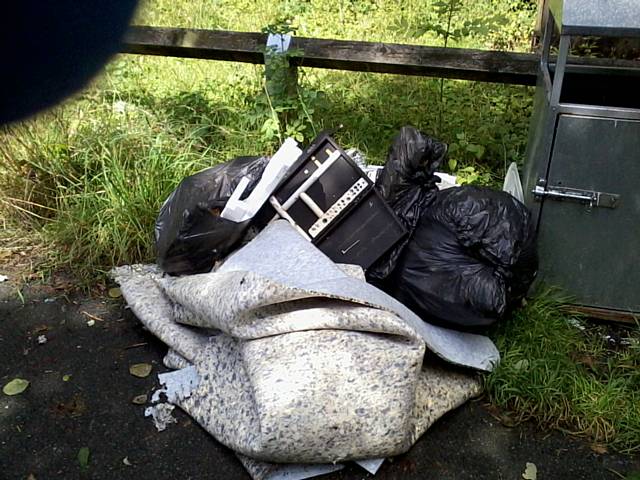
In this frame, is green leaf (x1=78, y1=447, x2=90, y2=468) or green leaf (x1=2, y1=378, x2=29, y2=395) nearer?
green leaf (x1=78, y1=447, x2=90, y2=468)

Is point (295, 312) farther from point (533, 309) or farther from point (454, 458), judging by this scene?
point (533, 309)

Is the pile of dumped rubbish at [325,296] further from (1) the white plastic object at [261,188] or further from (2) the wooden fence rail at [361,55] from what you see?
(2) the wooden fence rail at [361,55]

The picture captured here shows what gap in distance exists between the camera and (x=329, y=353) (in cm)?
232

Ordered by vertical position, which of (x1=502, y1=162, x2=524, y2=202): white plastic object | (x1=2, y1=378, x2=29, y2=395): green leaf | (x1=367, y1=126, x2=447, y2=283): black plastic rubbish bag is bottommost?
(x1=2, y1=378, x2=29, y2=395): green leaf

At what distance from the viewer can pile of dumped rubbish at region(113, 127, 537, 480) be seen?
2.26m

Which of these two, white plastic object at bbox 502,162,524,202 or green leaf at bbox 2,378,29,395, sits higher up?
white plastic object at bbox 502,162,524,202

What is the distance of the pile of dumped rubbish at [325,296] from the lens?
2.26 m

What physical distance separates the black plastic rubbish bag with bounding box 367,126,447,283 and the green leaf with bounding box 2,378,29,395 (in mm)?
1613

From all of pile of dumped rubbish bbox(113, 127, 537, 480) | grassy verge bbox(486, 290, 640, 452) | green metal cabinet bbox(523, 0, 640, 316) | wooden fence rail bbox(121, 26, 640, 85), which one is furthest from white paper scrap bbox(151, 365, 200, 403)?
wooden fence rail bbox(121, 26, 640, 85)

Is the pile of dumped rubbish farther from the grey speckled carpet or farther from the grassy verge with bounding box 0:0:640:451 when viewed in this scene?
the grassy verge with bounding box 0:0:640:451

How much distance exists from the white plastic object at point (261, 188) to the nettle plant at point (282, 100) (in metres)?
0.70

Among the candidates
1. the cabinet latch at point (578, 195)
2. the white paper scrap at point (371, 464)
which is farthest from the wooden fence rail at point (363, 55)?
the white paper scrap at point (371, 464)

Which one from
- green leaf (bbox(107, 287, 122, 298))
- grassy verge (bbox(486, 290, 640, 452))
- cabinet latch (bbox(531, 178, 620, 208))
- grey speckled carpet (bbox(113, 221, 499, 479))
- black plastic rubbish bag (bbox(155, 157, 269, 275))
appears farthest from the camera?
green leaf (bbox(107, 287, 122, 298))

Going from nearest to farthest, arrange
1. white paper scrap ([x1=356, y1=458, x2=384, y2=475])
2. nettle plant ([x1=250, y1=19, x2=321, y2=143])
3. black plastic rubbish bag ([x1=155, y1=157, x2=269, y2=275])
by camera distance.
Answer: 1. white paper scrap ([x1=356, y1=458, x2=384, y2=475])
2. black plastic rubbish bag ([x1=155, y1=157, x2=269, y2=275])
3. nettle plant ([x1=250, y1=19, x2=321, y2=143])
